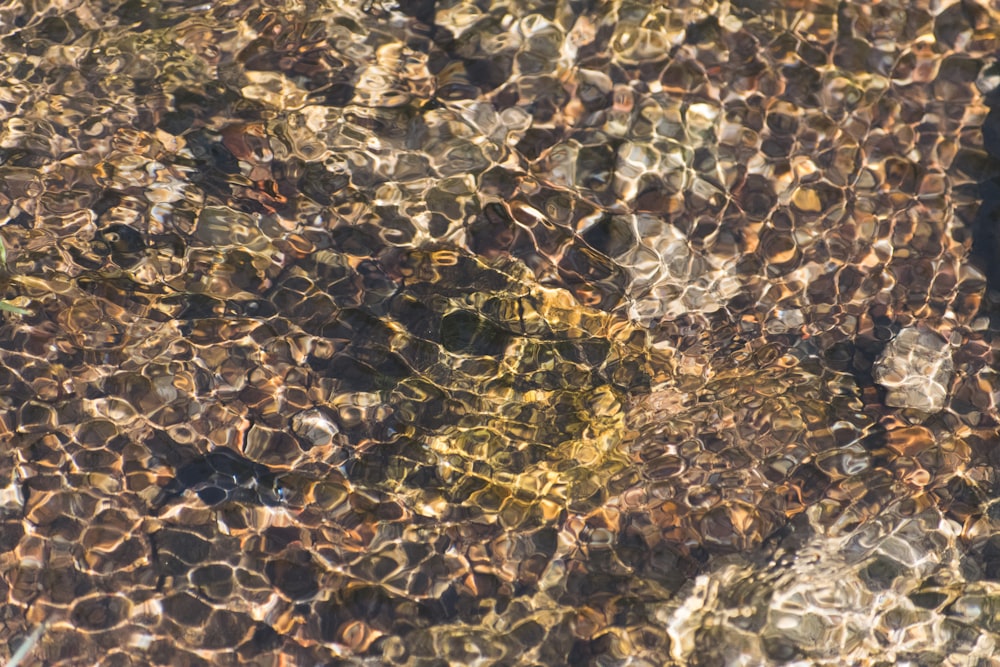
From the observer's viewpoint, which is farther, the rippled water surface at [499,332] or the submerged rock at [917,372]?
the submerged rock at [917,372]

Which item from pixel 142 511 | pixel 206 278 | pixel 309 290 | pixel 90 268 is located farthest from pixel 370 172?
pixel 142 511

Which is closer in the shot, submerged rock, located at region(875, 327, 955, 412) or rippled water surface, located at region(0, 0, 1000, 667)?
rippled water surface, located at region(0, 0, 1000, 667)

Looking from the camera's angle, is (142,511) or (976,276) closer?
(142,511)

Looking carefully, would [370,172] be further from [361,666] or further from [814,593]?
[814,593]

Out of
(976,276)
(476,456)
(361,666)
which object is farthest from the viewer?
(976,276)

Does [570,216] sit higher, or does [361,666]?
[570,216]

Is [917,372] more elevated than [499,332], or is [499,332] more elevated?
[499,332]

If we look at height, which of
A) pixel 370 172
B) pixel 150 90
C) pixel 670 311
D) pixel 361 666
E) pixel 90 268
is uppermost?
pixel 150 90

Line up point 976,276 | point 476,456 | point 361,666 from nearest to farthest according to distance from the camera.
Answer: point 361,666 → point 476,456 → point 976,276
